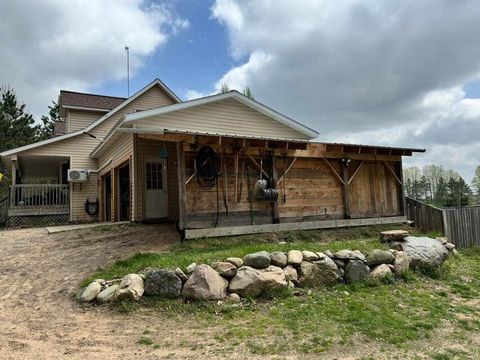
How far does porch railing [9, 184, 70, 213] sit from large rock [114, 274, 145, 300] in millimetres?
12119

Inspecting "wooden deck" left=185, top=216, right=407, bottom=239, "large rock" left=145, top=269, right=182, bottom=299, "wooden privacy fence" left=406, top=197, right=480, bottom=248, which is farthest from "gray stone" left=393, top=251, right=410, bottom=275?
"wooden privacy fence" left=406, top=197, right=480, bottom=248

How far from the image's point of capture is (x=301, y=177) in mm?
8922

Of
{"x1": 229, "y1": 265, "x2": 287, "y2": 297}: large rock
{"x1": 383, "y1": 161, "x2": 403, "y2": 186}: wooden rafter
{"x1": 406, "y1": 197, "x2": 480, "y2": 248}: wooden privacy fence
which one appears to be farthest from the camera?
{"x1": 383, "y1": 161, "x2": 403, "y2": 186}: wooden rafter

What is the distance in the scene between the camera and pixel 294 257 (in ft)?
18.1

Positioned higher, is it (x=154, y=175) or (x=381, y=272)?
(x=154, y=175)

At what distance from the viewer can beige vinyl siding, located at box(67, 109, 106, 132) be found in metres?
18.2

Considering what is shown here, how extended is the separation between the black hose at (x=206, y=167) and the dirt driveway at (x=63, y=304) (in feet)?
4.56

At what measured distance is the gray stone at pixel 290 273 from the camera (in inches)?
208

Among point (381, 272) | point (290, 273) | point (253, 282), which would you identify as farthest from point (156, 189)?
point (381, 272)

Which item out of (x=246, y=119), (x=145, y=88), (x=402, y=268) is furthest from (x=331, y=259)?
(x=145, y=88)

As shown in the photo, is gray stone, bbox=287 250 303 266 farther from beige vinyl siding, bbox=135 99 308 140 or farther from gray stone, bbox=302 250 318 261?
beige vinyl siding, bbox=135 99 308 140

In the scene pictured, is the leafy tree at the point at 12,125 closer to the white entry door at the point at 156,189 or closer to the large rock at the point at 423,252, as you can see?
the white entry door at the point at 156,189

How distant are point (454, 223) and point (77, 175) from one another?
1386 centimetres

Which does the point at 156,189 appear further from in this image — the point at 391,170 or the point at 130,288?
the point at 391,170
